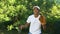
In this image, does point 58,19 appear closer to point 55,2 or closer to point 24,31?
point 55,2

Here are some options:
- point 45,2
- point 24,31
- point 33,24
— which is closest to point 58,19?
point 45,2

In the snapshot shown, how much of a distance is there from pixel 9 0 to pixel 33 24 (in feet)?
32.5

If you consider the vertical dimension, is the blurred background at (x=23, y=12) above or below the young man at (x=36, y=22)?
above

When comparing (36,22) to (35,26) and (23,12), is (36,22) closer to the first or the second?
(35,26)

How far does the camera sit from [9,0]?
1501cm

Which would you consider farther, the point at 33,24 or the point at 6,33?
the point at 6,33

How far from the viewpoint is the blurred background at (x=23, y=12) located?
49.2 feet

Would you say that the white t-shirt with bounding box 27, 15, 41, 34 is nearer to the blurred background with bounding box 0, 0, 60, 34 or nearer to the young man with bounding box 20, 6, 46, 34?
the young man with bounding box 20, 6, 46, 34

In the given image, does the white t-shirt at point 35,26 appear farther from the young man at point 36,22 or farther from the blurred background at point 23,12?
the blurred background at point 23,12

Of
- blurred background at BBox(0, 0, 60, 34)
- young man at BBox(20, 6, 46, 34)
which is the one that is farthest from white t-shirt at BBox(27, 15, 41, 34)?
blurred background at BBox(0, 0, 60, 34)

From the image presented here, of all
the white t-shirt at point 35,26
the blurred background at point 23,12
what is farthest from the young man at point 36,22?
the blurred background at point 23,12

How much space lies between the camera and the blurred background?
590 inches

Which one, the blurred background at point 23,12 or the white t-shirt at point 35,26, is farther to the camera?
the blurred background at point 23,12

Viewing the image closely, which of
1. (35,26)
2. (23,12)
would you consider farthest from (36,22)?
(23,12)
